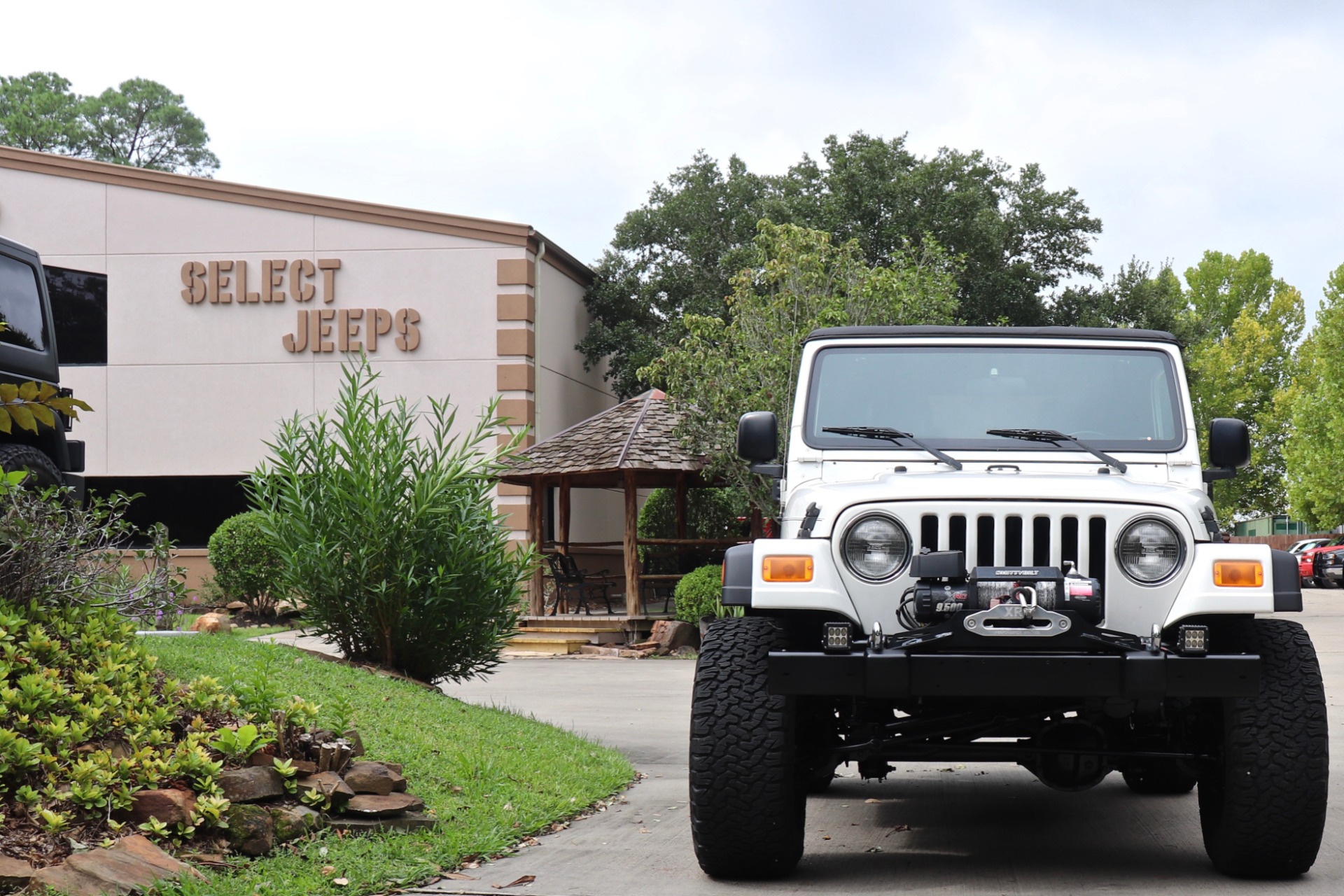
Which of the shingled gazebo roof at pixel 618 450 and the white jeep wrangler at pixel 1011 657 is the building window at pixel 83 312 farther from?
the white jeep wrangler at pixel 1011 657

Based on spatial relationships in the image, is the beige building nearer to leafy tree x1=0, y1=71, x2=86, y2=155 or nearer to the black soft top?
the black soft top

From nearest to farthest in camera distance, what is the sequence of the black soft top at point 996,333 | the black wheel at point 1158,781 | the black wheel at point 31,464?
the black soft top at point 996,333
the black wheel at point 1158,781
the black wheel at point 31,464

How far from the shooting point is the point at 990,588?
5.13m

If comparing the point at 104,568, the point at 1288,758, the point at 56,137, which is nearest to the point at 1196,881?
the point at 1288,758

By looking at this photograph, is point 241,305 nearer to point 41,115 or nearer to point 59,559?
point 59,559

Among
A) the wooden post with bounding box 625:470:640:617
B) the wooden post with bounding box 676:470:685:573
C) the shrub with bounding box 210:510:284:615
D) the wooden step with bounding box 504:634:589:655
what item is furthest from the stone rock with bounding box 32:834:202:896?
the wooden post with bounding box 676:470:685:573

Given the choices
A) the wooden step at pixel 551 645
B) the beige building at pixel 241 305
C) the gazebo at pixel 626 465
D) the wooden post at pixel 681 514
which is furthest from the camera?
the beige building at pixel 241 305

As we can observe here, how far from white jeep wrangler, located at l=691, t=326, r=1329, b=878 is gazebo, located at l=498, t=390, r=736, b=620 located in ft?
43.2

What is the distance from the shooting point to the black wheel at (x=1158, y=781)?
300 inches

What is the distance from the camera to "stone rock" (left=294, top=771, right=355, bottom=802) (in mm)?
6008

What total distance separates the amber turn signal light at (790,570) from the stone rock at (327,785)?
85.6 inches

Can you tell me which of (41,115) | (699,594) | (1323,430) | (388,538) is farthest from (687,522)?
(41,115)

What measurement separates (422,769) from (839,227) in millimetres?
23888

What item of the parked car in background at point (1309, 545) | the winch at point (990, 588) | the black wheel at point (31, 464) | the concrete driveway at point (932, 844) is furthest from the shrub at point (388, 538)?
the parked car in background at point (1309, 545)
